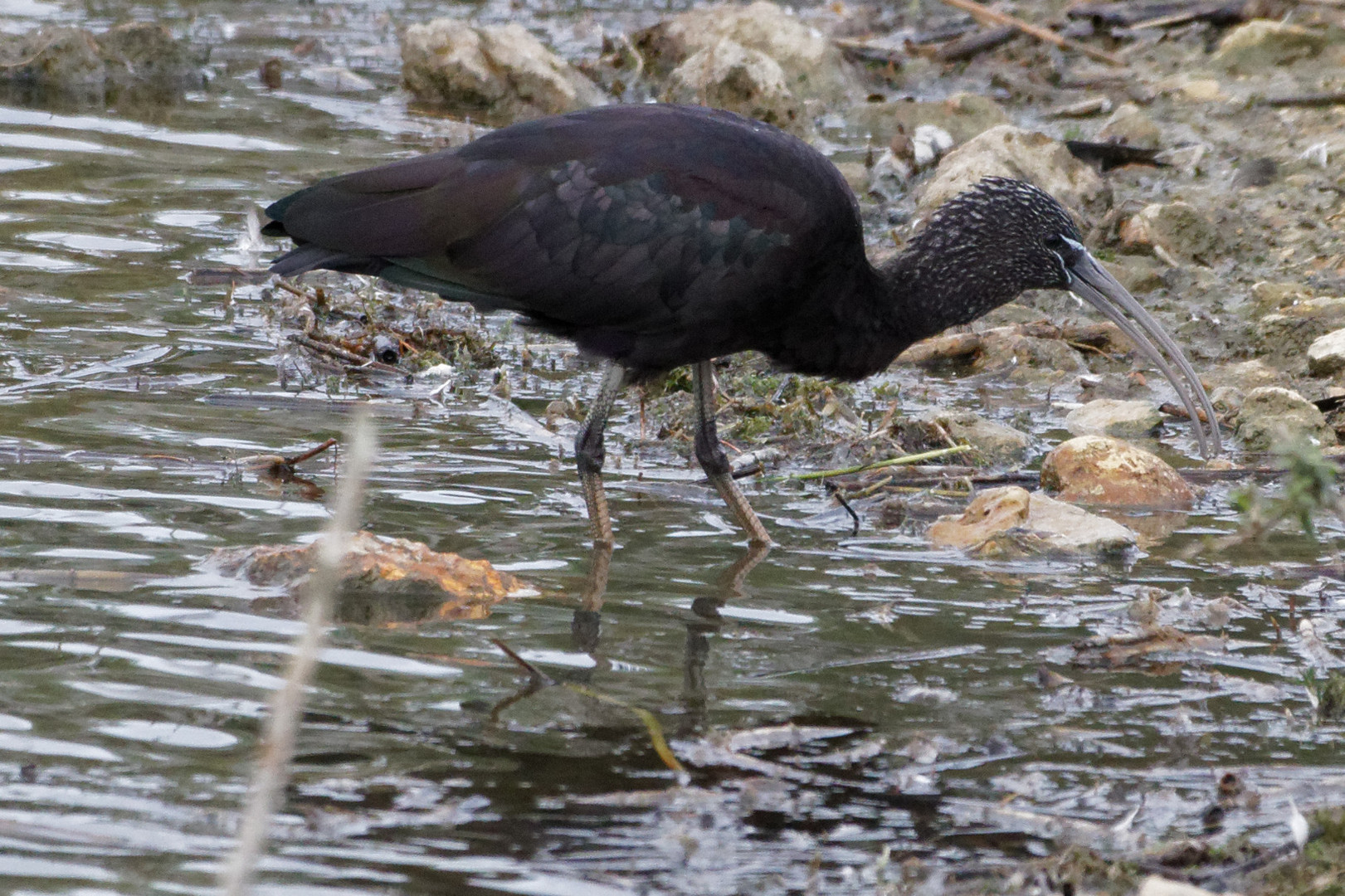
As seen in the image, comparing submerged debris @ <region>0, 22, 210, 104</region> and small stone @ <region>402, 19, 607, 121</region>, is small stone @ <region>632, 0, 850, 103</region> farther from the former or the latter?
submerged debris @ <region>0, 22, 210, 104</region>

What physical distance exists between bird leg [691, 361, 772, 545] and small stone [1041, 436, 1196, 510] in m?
1.10

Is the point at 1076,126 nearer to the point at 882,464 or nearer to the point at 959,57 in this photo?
the point at 959,57

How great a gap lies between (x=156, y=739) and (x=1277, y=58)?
32.2 feet

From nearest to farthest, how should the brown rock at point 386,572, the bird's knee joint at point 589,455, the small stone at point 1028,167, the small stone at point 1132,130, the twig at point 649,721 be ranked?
the twig at point 649,721 < the brown rock at point 386,572 < the bird's knee joint at point 589,455 < the small stone at point 1028,167 < the small stone at point 1132,130

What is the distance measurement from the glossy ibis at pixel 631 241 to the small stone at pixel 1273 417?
164 cm

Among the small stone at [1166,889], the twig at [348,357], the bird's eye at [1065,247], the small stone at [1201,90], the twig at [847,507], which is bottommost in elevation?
the twig at [348,357]

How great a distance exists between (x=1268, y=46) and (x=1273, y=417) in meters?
5.89

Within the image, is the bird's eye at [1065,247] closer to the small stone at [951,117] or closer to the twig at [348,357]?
the twig at [348,357]

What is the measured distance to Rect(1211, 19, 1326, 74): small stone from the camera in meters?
11.6

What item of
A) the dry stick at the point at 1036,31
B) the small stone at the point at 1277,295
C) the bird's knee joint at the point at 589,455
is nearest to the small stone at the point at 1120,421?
the small stone at the point at 1277,295

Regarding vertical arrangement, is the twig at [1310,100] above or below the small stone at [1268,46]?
below

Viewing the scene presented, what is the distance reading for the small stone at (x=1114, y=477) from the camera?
606 cm

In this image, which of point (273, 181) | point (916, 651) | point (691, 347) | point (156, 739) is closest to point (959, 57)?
point (273, 181)

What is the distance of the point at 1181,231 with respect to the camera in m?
8.80
